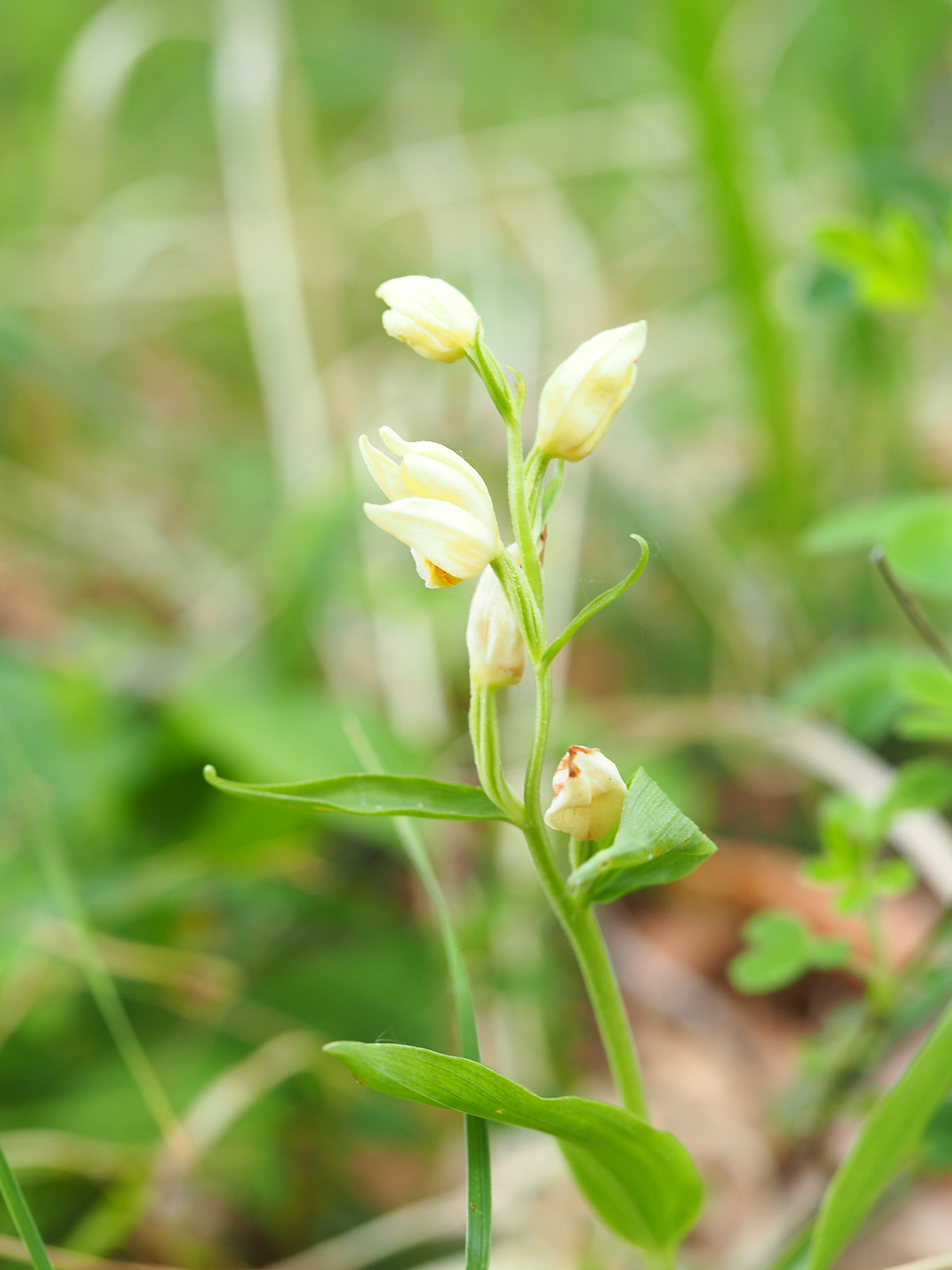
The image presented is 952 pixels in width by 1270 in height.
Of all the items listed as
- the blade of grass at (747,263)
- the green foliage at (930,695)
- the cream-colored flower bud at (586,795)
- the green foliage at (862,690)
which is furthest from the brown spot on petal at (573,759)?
the blade of grass at (747,263)

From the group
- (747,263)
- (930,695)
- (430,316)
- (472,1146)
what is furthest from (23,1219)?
(747,263)

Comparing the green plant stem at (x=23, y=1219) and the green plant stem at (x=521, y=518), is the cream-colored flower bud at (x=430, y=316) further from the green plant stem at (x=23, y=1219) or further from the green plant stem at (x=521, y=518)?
the green plant stem at (x=23, y=1219)

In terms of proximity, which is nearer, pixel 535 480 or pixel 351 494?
pixel 535 480

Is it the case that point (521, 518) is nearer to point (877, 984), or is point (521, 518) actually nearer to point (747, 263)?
point (877, 984)

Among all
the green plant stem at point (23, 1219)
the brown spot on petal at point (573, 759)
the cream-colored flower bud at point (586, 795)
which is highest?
the brown spot on petal at point (573, 759)

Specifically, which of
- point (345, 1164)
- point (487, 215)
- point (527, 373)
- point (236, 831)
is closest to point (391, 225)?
point (487, 215)
